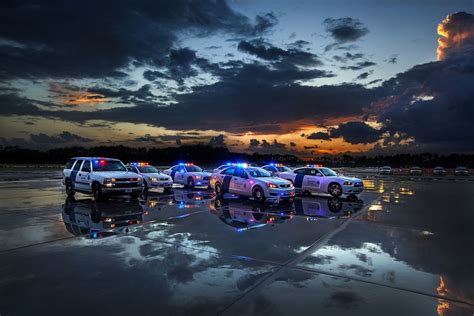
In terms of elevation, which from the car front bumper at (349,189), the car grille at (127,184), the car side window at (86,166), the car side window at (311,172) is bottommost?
the car front bumper at (349,189)

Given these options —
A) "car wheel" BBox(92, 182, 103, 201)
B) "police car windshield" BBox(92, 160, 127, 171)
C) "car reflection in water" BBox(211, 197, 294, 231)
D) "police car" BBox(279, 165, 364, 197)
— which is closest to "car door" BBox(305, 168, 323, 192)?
"police car" BBox(279, 165, 364, 197)

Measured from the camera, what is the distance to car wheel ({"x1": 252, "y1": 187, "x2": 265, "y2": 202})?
1467cm

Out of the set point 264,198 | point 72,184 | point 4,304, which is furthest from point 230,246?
point 72,184

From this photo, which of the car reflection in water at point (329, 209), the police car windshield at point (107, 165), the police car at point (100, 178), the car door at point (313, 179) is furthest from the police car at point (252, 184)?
the police car windshield at point (107, 165)

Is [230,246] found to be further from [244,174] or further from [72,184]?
[72,184]

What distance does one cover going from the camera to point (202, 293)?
4.70 metres

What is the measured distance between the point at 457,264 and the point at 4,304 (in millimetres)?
7178

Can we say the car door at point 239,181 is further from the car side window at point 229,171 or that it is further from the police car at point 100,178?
the police car at point 100,178

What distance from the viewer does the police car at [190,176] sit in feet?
71.1

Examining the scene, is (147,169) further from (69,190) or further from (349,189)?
(349,189)

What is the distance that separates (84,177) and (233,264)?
11454mm

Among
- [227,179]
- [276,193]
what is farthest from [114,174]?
[276,193]

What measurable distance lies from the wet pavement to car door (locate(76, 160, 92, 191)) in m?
3.94

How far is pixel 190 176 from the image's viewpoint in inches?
859
